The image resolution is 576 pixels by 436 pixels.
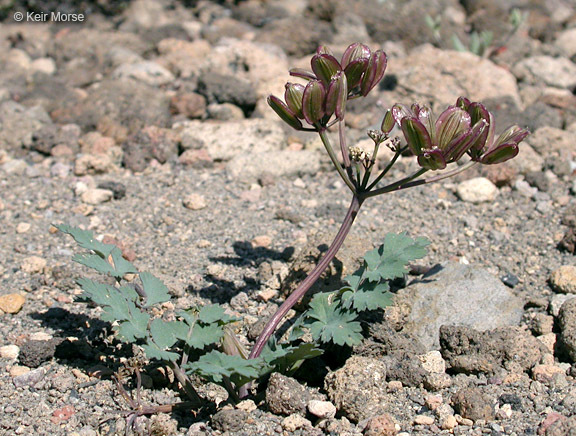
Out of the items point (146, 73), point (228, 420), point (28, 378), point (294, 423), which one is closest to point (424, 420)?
point (294, 423)

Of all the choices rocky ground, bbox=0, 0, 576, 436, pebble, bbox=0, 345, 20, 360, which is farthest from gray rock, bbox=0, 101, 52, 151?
pebble, bbox=0, 345, 20, 360

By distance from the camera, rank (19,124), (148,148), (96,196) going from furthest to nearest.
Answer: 1. (19,124)
2. (148,148)
3. (96,196)

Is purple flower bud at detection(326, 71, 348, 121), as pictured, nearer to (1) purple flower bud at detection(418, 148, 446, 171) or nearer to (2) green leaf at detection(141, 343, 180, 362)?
(1) purple flower bud at detection(418, 148, 446, 171)

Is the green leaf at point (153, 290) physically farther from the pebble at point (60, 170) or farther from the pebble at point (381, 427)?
the pebble at point (60, 170)

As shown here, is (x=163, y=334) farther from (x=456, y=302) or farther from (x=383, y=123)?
(x=456, y=302)

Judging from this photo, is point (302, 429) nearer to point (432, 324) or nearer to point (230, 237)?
point (432, 324)

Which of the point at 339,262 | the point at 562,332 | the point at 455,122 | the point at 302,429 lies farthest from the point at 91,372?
the point at 562,332
